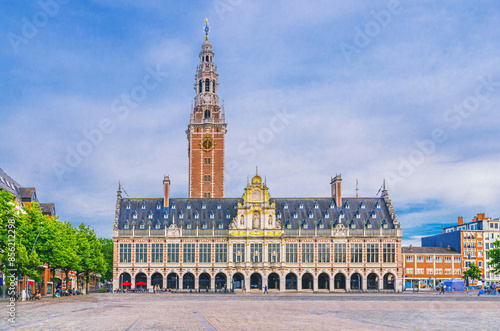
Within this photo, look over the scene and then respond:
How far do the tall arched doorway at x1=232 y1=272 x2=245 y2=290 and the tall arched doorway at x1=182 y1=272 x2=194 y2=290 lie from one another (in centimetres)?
802

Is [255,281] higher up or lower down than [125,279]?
lower down

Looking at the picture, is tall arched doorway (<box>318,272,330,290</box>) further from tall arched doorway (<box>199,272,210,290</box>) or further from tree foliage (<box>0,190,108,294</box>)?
tree foliage (<box>0,190,108,294</box>)

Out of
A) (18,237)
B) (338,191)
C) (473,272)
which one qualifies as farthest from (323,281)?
(18,237)

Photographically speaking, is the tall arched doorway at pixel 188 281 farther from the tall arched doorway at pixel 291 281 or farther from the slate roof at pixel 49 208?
the slate roof at pixel 49 208

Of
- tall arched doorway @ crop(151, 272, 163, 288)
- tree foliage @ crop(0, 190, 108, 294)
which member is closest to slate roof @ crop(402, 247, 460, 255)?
tall arched doorway @ crop(151, 272, 163, 288)

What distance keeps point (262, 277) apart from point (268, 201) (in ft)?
47.9

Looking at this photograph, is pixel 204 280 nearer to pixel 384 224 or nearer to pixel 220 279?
pixel 220 279

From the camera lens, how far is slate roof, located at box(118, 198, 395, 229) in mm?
112938

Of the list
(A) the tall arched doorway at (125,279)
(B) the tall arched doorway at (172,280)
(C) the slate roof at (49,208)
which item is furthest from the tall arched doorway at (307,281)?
(C) the slate roof at (49,208)

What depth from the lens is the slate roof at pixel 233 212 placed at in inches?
4446

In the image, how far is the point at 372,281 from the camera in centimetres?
11244

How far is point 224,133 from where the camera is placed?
13388 centimetres

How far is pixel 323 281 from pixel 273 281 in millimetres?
9793

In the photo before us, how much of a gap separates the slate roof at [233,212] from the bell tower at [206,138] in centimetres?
1360
